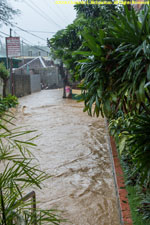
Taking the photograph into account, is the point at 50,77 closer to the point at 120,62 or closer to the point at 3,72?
the point at 3,72

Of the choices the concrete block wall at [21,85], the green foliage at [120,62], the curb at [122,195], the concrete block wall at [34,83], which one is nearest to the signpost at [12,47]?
the concrete block wall at [21,85]

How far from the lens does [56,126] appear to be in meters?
9.56

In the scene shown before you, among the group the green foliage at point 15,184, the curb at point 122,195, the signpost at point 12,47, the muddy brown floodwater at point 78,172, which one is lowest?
the muddy brown floodwater at point 78,172

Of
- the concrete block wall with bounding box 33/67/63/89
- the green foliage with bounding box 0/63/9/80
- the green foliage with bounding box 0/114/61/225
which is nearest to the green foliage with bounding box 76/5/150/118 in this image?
the green foliage with bounding box 0/114/61/225

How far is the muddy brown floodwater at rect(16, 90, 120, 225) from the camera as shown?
3.62 metres

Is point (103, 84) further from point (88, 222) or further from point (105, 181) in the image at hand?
point (105, 181)

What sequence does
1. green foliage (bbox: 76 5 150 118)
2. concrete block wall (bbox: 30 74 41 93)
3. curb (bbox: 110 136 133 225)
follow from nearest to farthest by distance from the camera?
green foliage (bbox: 76 5 150 118), curb (bbox: 110 136 133 225), concrete block wall (bbox: 30 74 41 93)

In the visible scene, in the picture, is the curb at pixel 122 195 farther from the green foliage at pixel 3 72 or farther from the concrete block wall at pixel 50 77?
the concrete block wall at pixel 50 77

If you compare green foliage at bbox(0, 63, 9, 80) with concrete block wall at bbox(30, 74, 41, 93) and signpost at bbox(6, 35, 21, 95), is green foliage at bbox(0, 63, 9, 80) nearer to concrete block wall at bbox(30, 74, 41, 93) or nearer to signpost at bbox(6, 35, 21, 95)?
signpost at bbox(6, 35, 21, 95)

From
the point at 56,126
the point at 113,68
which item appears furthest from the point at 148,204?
the point at 56,126

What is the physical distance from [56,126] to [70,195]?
5.57 meters

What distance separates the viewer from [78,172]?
4980 millimetres

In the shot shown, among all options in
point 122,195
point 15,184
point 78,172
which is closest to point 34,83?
point 78,172

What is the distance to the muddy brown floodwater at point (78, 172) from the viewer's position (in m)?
3.62
